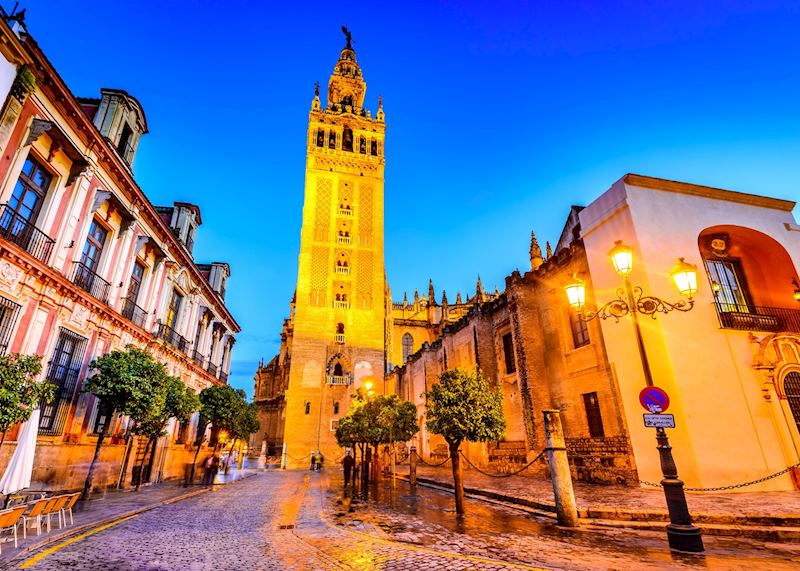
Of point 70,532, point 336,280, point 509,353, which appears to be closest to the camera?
point 70,532

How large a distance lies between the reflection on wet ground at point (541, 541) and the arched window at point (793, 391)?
748 cm

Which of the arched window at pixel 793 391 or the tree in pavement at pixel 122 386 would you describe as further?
the tree in pavement at pixel 122 386

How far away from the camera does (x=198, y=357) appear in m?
22.8

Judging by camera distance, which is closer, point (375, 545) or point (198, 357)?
point (375, 545)

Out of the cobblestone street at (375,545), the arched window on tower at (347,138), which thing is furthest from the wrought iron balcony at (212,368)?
the arched window on tower at (347,138)

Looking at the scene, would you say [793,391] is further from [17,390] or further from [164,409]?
[164,409]

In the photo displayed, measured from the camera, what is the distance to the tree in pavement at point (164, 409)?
40.7ft

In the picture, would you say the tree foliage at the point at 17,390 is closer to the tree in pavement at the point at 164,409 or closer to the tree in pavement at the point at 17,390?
the tree in pavement at the point at 17,390

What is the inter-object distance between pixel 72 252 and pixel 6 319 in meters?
3.06

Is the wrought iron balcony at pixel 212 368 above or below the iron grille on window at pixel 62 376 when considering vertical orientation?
above

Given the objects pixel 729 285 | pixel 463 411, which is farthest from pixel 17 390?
pixel 729 285

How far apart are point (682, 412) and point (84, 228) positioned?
1871cm

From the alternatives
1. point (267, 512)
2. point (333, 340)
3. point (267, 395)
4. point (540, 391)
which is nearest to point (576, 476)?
point (540, 391)

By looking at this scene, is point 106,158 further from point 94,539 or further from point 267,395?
point 267,395
